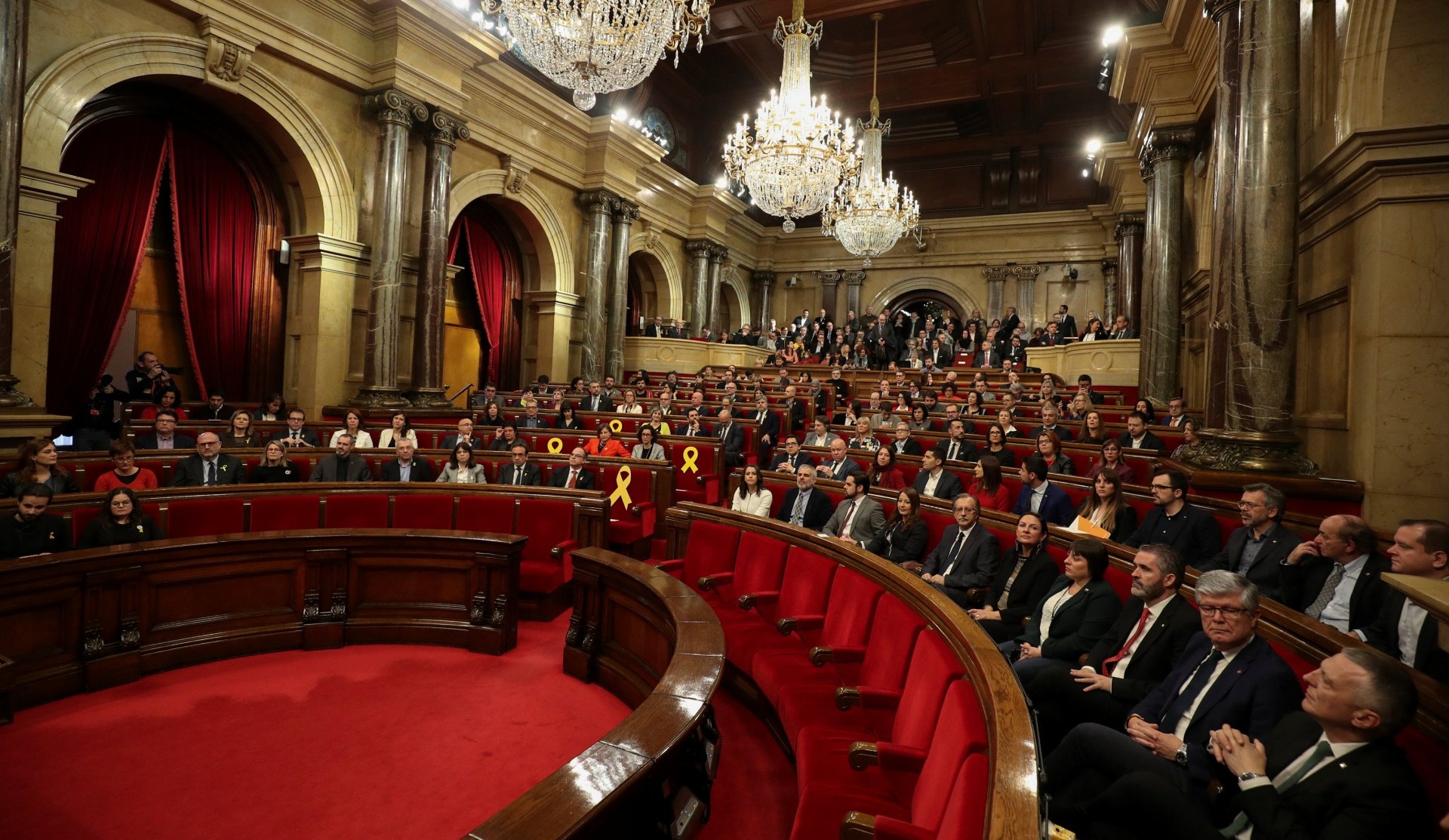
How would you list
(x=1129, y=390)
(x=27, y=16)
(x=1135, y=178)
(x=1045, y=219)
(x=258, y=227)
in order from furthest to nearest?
(x=1045, y=219), (x=1135, y=178), (x=1129, y=390), (x=258, y=227), (x=27, y=16)

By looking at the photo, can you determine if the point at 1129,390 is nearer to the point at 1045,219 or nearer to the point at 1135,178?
the point at 1135,178

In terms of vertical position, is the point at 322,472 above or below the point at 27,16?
below

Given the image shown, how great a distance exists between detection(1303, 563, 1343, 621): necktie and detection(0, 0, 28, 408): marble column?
7757mm

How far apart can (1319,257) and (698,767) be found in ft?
17.5

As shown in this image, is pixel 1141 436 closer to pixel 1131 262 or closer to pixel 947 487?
pixel 947 487

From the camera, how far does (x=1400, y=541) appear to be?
220cm

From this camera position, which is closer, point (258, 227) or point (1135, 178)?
point (258, 227)

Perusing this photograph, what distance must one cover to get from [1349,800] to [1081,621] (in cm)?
114

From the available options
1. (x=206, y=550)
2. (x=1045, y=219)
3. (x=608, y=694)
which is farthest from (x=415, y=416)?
(x=1045, y=219)

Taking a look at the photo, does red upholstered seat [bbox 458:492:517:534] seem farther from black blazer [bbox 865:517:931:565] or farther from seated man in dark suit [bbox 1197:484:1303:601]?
seated man in dark suit [bbox 1197:484:1303:601]

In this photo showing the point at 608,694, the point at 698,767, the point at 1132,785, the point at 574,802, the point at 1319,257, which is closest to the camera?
the point at 574,802

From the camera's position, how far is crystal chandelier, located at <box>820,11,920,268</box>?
10.9m

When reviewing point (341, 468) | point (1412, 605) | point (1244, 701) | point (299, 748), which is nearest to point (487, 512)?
point (341, 468)

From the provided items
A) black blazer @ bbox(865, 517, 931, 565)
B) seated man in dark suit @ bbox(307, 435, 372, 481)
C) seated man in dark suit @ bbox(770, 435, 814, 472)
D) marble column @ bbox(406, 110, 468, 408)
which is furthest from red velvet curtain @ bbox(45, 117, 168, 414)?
black blazer @ bbox(865, 517, 931, 565)
